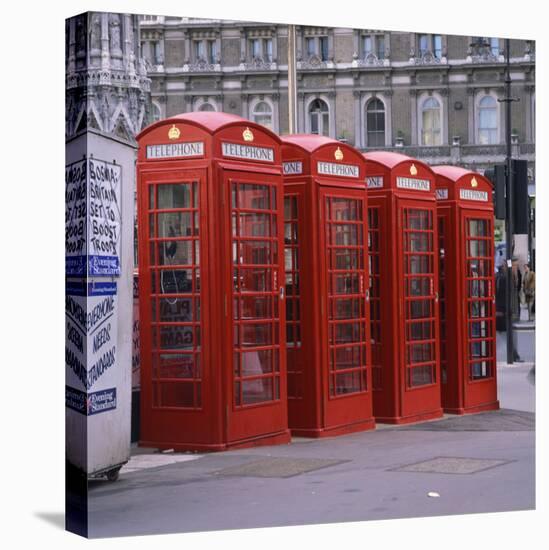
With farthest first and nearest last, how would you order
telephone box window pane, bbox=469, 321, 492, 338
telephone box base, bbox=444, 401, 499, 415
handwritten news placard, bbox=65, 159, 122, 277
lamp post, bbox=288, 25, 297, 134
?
1. telephone box window pane, bbox=469, 321, 492, 338
2. telephone box base, bbox=444, 401, 499, 415
3. lamp post, bbox=288, 25, 297, 134
4. handwritten news placard, bbox=65, 159, 122, 277

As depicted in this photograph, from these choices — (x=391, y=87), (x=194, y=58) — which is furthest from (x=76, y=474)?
(x=391, y=87)

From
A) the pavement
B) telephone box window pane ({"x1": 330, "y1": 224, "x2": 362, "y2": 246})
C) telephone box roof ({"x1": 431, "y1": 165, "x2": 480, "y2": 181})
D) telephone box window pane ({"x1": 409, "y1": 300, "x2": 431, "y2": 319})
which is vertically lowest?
the pavement

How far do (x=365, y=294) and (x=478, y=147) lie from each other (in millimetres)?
1264

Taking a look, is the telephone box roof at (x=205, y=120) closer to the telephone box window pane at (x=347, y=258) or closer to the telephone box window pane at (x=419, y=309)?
the telephone box window pane at (x=347, y=258)

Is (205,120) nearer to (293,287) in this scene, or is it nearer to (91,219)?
(91,219)

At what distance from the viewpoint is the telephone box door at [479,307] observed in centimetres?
978

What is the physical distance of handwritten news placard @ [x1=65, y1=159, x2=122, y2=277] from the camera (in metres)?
7.54

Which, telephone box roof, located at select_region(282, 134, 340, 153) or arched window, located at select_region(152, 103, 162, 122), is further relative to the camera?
telephone box roof, located at select_region(282, 134, 340, 153)

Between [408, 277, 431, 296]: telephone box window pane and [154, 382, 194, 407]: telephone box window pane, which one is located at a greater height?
[408, 277, 431, 296]: telephone box window pane

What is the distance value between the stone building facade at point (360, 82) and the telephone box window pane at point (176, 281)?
3.03 feet

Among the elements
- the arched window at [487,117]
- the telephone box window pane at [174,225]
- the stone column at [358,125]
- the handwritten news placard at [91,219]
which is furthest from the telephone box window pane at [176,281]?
the arched window at [487,117]

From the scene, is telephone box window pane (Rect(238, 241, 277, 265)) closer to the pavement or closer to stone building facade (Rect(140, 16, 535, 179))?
stone building facade (Rect(140, 16, 535, 179))

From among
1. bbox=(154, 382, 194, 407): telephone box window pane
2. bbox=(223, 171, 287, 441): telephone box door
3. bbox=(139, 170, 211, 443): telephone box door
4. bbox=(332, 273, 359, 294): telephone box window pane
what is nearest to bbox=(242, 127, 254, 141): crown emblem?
bbox=(223, 171, 287, 441): telephone box door

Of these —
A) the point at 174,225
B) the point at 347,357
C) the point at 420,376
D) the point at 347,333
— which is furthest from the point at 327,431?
the point at 174,225
